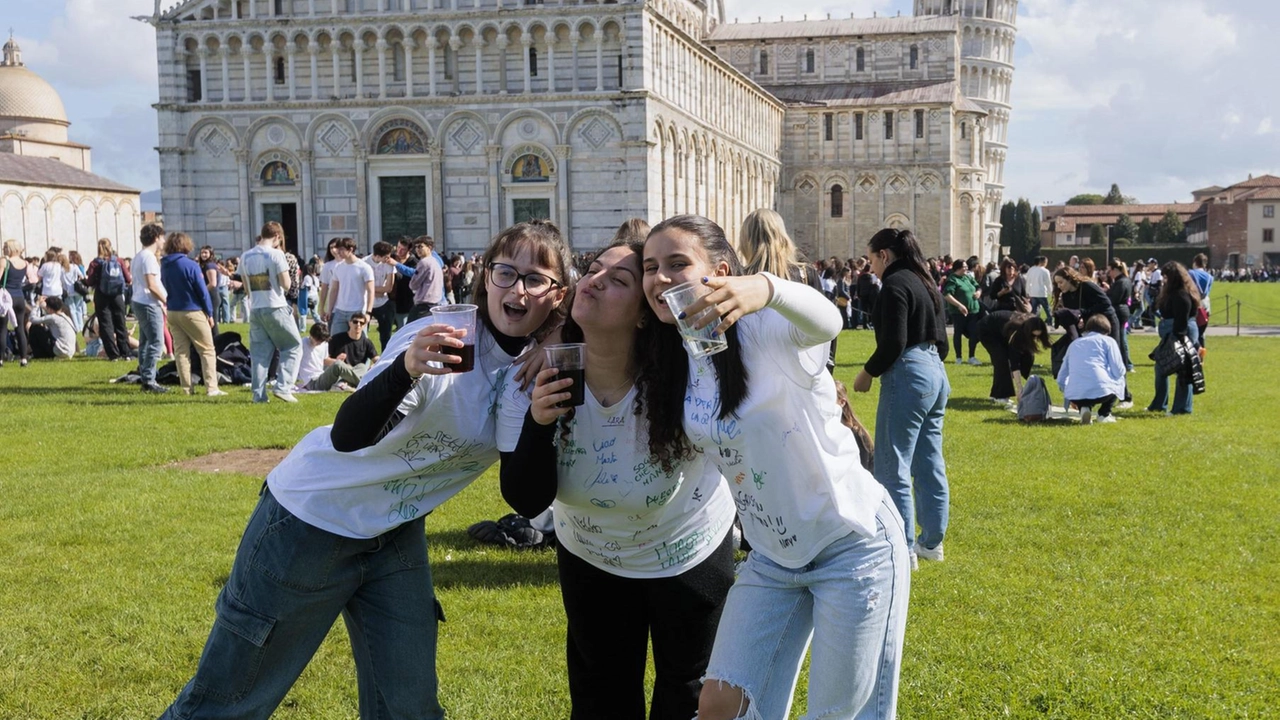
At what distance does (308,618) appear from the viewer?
318 cm

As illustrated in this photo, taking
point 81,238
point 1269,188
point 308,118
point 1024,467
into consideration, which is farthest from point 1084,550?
point 1269,188

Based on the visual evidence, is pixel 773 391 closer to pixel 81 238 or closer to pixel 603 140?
pixel 603 140

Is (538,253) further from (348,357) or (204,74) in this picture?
(204,74)

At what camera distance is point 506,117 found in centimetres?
3822

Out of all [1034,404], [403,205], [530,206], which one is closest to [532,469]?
[1034,404]

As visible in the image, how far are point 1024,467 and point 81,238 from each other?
5735cm

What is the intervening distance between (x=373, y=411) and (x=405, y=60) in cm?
3801

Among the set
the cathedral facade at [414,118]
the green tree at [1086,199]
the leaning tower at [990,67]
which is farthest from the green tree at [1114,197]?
the cathedral facade at [414,118]

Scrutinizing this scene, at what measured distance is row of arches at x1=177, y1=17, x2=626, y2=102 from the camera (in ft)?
125

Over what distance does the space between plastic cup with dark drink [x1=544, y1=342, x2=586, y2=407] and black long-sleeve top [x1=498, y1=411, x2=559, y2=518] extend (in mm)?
112

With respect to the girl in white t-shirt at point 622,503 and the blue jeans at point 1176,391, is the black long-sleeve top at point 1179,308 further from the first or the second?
the girl in white t-shirt at point 622,503

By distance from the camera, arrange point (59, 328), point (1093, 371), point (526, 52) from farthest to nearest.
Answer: point (526, 52) → point (59, 328) → point (1093, 371)

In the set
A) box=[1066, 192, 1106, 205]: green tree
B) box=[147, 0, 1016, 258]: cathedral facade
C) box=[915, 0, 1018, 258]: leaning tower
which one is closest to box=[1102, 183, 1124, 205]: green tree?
box=[1066, 192, 1106, 205]: green tree
